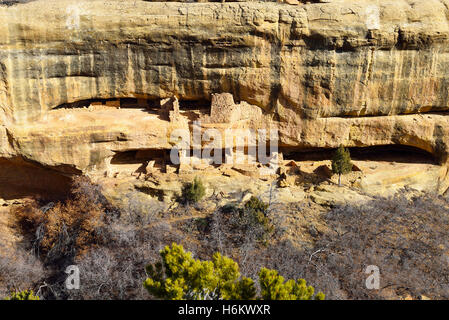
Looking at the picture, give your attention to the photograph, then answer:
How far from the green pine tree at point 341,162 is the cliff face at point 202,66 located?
1.17 meters

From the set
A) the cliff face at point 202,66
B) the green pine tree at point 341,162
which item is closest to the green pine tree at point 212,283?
the cliff face at point 202,66

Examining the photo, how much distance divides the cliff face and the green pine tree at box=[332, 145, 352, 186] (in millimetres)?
1171

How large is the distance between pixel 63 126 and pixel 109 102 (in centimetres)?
194

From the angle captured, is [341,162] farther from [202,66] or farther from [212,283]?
[212,283]

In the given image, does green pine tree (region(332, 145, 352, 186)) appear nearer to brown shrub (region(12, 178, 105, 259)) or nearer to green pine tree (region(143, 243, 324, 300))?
green pine tree (region(143, 243, 324, 300))

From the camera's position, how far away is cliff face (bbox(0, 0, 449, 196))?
1296 centimetres

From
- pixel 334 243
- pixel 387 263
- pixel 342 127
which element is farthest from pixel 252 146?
pixel 387 263

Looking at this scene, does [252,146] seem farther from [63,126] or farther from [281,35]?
[63,126]

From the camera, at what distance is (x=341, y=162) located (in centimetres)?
1427

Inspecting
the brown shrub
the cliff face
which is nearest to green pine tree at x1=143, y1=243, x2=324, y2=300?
the brown shrub

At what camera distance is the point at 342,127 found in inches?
597

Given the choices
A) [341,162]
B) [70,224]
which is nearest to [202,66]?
[341,162]

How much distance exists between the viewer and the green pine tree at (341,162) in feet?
46.8

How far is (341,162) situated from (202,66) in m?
5.97
